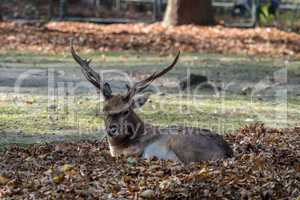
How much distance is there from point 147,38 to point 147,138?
14.4 meters

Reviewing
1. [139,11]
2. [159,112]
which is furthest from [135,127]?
[139,11]

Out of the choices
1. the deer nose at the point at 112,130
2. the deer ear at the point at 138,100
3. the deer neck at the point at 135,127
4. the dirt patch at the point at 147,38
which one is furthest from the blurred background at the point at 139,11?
the deer nose at the point at 112,130

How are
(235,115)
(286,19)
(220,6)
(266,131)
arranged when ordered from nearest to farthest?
(266,131)
(235,115)
(286,19)
(220,6)

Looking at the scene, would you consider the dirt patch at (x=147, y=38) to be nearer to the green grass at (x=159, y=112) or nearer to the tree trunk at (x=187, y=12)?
the tree trunk at (x=187, y=12)

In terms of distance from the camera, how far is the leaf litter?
7.85m

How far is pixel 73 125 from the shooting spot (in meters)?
12.6

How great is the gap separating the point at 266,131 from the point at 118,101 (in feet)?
8.96

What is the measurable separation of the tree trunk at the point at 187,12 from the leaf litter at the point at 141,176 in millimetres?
15467

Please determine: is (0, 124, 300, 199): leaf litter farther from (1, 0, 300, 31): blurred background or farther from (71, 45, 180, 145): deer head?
(1, 0, 300, 31): blurred background

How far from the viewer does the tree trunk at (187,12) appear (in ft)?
82.9

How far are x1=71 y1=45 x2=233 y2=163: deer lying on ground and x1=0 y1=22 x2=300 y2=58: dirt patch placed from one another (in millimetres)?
12063

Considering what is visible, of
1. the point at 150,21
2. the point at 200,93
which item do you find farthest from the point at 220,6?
the point at 200,93

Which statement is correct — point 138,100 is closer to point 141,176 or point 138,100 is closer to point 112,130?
point 112,130

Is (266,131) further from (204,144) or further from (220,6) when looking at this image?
(220,6)
